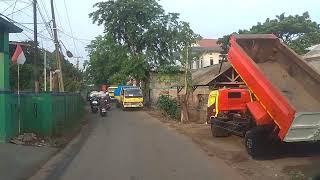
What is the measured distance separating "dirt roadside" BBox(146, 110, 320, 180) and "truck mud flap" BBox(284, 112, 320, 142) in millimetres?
652

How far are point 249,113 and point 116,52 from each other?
134 ft

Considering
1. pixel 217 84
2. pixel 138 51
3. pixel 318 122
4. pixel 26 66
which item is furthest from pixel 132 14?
pixel 318 122

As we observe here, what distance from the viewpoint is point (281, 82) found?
51.6 feet

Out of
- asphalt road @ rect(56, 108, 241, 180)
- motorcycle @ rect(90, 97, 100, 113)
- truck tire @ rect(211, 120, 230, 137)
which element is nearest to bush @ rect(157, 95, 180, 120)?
motorcycle @ rect(90, 97, 100, 113)

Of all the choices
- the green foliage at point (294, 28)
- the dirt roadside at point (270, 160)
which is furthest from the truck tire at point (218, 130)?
the green foliage at point (294, 28)

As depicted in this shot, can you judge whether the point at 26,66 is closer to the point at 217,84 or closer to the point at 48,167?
the point at 217,84

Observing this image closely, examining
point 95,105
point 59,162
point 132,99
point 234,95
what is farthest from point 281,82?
point 132,99

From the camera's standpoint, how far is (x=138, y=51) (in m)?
55.3

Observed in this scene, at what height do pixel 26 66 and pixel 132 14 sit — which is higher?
pixel 132 14

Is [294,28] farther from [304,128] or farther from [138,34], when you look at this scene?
[304,128]

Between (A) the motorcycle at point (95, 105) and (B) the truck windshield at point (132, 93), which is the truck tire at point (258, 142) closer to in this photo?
(A) the motorcycle at point (95, 105)

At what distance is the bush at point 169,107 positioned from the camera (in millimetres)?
33562

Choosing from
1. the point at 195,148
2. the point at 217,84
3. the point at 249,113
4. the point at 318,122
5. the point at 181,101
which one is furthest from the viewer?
the point at 181,101

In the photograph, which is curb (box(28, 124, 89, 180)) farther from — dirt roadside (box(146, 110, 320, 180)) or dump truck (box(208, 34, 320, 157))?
dump truck (box(208, 34, 320, 157))
